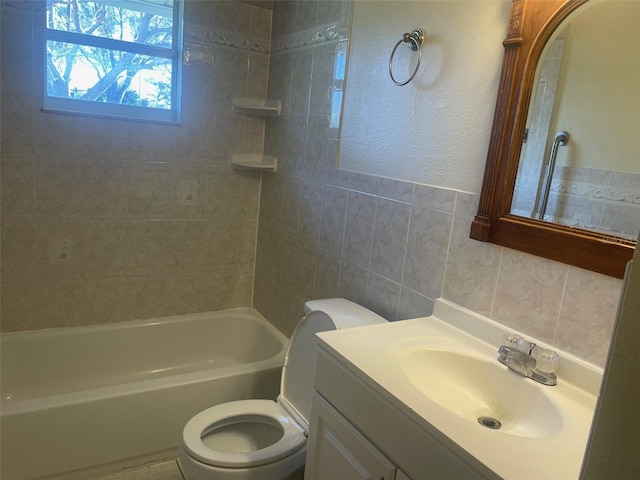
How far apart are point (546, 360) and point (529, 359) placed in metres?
0.04

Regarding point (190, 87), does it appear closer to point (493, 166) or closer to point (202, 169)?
point (202, 169)

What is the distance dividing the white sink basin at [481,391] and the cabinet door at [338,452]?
20 cm

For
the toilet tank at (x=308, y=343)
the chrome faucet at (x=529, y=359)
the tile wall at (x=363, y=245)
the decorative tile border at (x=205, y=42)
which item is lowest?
the toilet tank at (x=308, y=343)

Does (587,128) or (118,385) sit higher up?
(587,128)

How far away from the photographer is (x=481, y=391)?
1.25 meters

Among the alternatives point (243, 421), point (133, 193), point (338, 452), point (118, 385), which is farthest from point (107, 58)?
point (338, 452)

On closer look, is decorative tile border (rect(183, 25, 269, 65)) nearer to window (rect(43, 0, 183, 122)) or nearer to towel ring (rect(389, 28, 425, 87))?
window (rect(43, 0, 183, 122))

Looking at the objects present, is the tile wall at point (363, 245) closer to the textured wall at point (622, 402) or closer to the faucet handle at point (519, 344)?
the faucet handle at point (519, 344)

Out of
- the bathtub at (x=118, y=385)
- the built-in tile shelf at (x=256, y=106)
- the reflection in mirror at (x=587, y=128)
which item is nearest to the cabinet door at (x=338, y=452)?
the reflection in mirror at (x=587, y=128)

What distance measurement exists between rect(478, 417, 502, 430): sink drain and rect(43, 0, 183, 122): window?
206cm

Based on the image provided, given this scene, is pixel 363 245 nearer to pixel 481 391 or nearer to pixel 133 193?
pixel 481 391

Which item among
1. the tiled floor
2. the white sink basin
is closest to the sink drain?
the white sink basin

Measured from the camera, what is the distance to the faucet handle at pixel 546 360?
45.4 inches

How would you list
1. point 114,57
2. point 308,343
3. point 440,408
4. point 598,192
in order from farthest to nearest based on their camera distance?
point 114,57 < point 308,343 < point 598,192 < point 440,408
